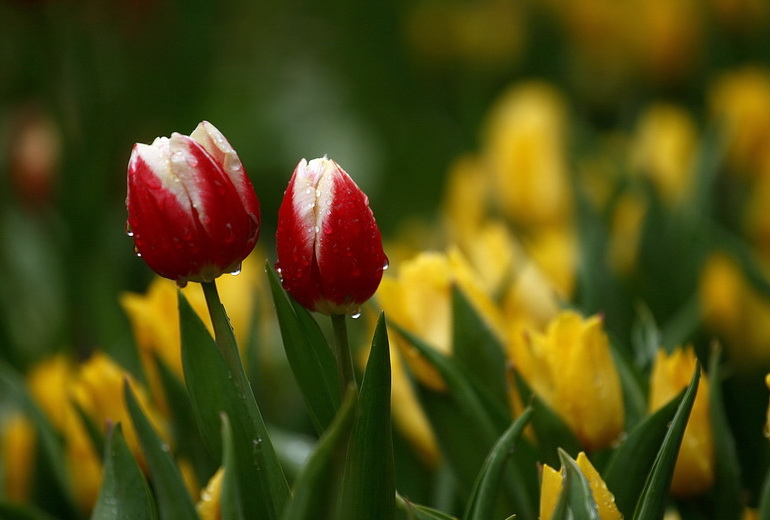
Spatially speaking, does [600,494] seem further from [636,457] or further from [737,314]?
[737,314]

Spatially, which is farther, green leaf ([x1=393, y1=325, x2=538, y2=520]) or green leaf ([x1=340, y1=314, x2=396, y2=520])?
green leaf ([x1=393, y1=325, x2=538, y2=520])

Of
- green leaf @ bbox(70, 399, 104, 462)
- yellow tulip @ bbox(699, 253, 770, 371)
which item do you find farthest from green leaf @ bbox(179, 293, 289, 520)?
yellow tulip @ bbox(699, 253, 770, 371)

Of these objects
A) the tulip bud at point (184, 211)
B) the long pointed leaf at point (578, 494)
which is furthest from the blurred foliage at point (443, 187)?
the tulip bud at point (184, 211)

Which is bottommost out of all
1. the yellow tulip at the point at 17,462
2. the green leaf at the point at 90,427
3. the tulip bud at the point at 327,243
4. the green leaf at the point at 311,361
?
the yellow tulip at the point at 17,462

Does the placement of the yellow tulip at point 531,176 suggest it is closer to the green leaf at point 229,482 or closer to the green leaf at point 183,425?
the green leaf at point 183,425

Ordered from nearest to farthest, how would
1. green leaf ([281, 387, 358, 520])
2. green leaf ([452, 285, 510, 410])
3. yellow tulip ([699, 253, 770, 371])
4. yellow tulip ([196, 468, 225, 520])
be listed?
green leaf ([281, 387, 358, 520])
yellow tulip ([196, 468, 225, 520])
green leaf ([452, 285, 510, 410])
yellow tulip ([699, 253, 770, 371])

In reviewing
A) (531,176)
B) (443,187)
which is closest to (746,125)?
(531,176)

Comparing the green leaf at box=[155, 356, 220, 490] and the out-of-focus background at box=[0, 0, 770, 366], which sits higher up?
the out-of-focus background at box=[0, 0, 770, 366]

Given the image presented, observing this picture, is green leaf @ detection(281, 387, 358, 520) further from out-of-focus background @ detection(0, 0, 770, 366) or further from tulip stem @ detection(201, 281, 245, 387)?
out-of-focus background @ detection(0, 0, 770, 366)
